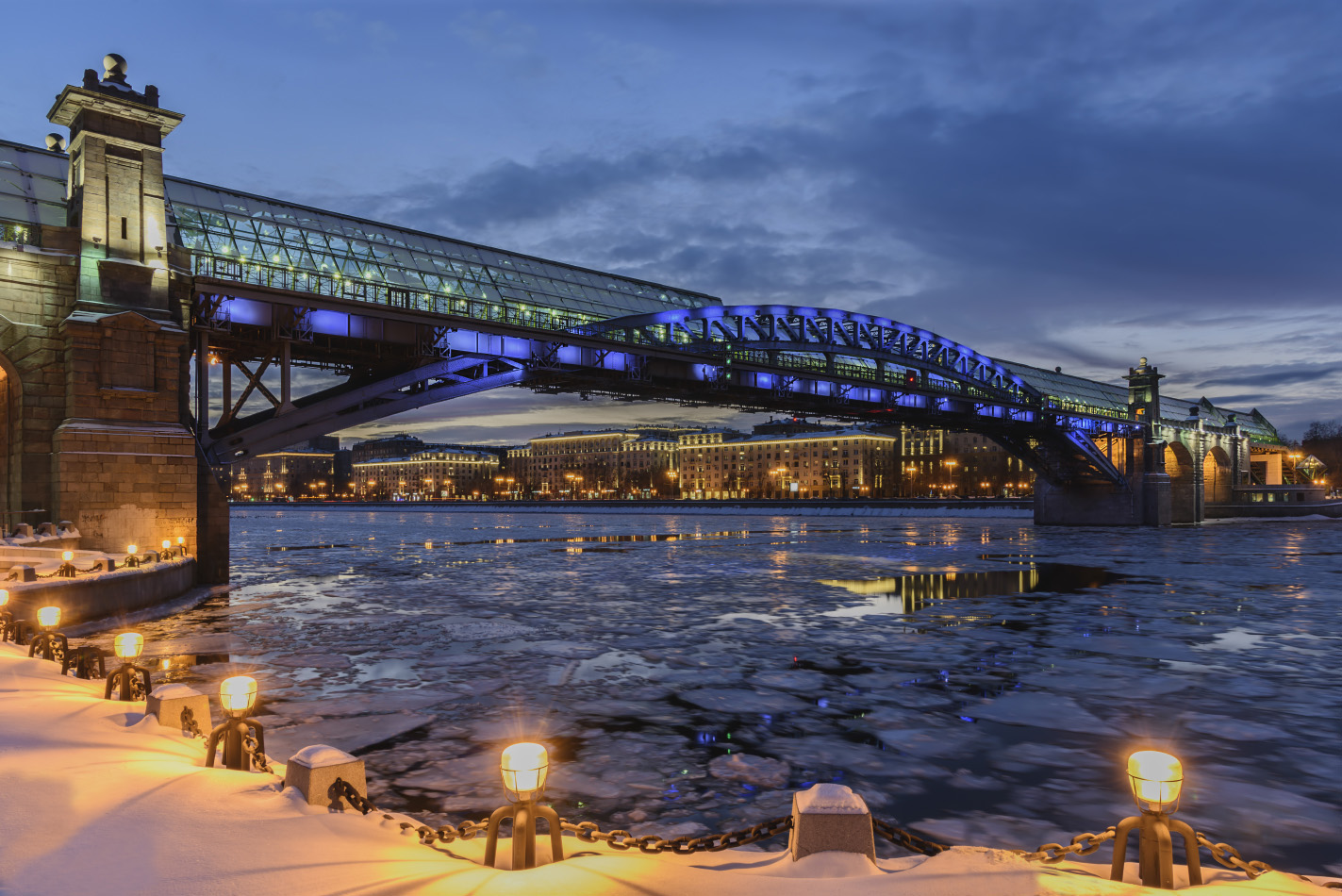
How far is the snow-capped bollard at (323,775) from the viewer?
535cm

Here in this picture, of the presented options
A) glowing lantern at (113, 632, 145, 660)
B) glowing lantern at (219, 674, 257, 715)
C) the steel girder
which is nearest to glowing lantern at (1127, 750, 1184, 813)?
glowing lantern at (219, 674, 257, 715)

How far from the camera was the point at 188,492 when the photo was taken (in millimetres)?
22266

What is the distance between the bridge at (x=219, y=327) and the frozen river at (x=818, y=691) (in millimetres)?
4671

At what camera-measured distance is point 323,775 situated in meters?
5.37

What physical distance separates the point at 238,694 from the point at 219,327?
22.9 metres

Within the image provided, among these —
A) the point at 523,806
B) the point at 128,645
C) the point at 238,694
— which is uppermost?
the point at 238,694

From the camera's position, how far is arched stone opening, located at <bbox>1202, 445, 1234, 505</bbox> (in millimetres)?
93938

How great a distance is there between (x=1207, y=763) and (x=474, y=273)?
1299 inches

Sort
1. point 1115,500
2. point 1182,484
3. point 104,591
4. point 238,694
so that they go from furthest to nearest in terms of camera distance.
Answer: point 1182,484 < point 1115,500 < point 104,591 < point 238,694

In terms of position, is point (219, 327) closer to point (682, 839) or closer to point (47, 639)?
point (47, 639)

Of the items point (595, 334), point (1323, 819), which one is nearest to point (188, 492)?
point (595, 334)

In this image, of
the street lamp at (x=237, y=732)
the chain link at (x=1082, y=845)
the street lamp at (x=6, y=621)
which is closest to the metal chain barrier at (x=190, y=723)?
the street lamp at (x=237, y=732)

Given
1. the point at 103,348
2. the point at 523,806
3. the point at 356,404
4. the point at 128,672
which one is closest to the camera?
the point at 523,806

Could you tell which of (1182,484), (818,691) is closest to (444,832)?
A: (818,691)
